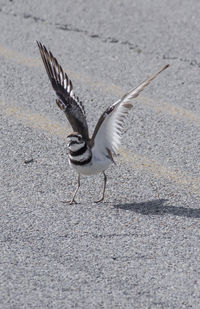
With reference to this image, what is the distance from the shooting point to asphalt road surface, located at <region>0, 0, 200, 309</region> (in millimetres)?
4609

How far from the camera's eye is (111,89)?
7.80m

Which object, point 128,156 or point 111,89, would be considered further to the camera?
point 111,89

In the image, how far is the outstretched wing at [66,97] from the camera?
613 centimetres

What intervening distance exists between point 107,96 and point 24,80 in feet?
3.45

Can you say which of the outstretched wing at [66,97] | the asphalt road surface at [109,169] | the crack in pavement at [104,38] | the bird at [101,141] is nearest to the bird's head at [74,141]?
the bird at [101,141]

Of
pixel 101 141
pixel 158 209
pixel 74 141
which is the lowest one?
pixel 158 209

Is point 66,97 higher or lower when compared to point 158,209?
higher

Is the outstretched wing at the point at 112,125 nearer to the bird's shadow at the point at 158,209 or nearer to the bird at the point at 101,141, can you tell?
the bird at the point at 101,141

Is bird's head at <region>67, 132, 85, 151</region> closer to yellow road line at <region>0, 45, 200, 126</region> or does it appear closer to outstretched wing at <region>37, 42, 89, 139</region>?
outstretched wing at <region>37, 42, 89, 139</region>

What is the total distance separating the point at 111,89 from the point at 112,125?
214cm

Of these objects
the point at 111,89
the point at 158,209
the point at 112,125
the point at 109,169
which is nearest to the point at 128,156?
the point at 109,169

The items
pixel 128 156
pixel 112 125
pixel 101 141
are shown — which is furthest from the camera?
pixel 128 156

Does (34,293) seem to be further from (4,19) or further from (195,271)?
(4,19)

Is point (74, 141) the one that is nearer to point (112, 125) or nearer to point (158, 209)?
point (112, 125)
